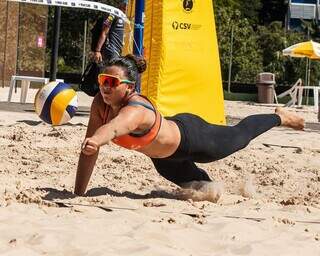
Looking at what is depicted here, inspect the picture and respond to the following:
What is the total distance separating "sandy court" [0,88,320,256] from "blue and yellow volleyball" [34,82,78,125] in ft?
0.96

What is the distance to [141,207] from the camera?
438 cm

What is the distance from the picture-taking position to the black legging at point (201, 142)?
15.0 ft

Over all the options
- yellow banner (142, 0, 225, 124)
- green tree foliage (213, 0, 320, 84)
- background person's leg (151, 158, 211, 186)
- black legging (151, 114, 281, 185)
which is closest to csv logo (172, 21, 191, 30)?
yellow banner (142, 0, 225, 124)

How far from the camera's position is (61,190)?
4.96 metres

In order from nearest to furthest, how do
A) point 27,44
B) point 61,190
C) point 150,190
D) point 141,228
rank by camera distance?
point 141,228 < point 61,190 < point 150,190 < point 27,44

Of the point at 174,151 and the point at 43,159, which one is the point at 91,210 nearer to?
the point at 174,151

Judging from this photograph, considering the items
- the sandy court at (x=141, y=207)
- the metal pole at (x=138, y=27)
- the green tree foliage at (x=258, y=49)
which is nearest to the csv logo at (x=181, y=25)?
the metal pole at (x=138, y=27)

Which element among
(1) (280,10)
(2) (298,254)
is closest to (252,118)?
(2) (298,254)

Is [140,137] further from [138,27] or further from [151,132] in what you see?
[138,27]

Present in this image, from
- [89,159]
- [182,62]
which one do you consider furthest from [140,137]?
[182,62]

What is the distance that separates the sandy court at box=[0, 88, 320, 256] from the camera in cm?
348

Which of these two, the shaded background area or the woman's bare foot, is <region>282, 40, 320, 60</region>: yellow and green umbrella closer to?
the shaded background area

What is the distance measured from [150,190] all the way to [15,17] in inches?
598

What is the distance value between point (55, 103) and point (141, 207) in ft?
9.36
